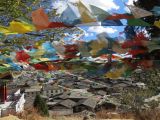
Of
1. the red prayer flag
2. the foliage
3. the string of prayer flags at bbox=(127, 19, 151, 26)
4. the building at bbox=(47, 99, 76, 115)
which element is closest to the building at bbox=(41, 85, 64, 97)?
the building at bbox=(47, 99, 76, 115)

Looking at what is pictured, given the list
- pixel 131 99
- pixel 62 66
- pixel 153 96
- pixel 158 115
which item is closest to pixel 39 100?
pixel 131 99

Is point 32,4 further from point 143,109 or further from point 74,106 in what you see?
point 74,106

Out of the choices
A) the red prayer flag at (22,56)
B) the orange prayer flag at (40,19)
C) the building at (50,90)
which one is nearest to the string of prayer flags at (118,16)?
the orange prayer flag at (40,19)

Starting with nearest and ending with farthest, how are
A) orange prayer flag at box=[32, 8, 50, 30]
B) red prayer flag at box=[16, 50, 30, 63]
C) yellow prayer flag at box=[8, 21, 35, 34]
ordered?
orange prayer flag at box=[32, 8, 50, 30] → yellow prayer flag at box=[8, 21, 35, 34] → red prayer flag at box=[16, 50, 30, 63]

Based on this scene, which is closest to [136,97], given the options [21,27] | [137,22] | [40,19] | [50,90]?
[50,90]

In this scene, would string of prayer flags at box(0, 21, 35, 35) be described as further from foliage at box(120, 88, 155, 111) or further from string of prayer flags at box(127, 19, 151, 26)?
foliage at box(120, 88, 155, 111)

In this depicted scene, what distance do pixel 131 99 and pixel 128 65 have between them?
4165cm

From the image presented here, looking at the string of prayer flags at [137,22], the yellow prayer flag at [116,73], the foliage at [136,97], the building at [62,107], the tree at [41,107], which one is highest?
the string of prayer flags at [137,22]

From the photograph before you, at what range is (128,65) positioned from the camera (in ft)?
12.1

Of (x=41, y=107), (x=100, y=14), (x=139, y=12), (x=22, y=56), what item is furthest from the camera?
(x=41, y=107)

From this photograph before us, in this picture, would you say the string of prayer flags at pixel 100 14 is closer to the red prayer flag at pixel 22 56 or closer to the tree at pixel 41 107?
the red prayer flag at pixel 22 56

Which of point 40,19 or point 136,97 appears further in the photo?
point 136,97

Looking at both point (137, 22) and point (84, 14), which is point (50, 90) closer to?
point (84, 14)

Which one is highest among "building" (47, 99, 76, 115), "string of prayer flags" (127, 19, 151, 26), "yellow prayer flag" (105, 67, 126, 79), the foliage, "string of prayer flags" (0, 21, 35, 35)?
"string of prayer flags" (127, 19, 151, 26)
